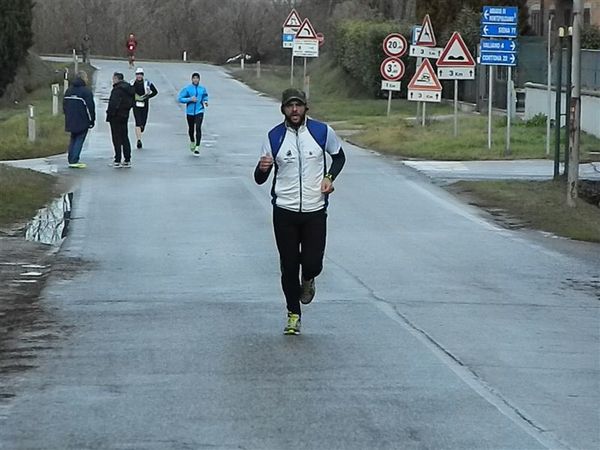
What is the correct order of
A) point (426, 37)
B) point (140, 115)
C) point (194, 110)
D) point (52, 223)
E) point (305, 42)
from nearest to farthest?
point (52, 223), point (194, 110), point (140, 115), point (426, 37), point (305, 42)

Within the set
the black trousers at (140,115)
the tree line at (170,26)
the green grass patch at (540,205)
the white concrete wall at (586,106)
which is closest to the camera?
the green grass patch at (540,205)

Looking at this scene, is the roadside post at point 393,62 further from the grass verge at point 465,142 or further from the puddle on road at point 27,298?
the puddle on road at point 27,298

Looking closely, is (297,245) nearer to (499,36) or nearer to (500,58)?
(500,58)

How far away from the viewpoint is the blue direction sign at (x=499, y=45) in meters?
24.5

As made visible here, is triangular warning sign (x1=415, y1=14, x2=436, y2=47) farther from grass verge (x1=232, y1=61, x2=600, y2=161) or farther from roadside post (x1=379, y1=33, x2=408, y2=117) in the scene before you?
roadside post (x1=379, y1=33, x2=408, y2=117)

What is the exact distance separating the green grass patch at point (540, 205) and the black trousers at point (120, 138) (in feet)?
21.0

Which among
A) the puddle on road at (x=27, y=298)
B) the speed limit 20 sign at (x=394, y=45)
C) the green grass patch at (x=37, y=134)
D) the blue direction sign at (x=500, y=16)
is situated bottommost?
the puddle on road at (x=27, y=298)

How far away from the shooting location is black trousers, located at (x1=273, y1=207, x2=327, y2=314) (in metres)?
9.84

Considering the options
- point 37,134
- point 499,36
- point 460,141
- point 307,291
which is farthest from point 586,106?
point 307,291

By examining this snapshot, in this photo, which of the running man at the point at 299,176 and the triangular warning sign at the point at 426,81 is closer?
the running man at the point at 299,176

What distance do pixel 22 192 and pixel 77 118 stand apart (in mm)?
5511

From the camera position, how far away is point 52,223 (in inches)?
682

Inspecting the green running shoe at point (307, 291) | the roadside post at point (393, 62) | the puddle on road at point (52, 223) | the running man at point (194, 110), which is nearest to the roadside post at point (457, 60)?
the running man at point (194, 110)

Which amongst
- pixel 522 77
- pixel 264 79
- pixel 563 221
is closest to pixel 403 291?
pixel 563 221
